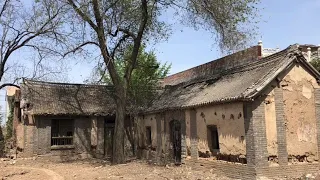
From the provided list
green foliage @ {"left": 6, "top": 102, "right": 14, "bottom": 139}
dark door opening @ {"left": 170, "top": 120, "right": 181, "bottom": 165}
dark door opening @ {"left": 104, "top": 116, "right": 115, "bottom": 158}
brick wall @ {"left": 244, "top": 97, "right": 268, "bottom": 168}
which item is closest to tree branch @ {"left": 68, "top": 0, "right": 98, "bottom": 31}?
dark door opening @ {"left": 170, "top": 120, "right": 181, "bottom": 165}

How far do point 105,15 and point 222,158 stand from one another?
9281 millimetres

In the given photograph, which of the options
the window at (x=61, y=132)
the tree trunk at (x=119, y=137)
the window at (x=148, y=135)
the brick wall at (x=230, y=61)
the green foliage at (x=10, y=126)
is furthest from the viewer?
the green foliage at (x=10, y=126)

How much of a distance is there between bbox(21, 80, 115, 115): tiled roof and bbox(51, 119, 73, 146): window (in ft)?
3.07

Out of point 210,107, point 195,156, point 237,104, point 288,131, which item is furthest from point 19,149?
point 288,131

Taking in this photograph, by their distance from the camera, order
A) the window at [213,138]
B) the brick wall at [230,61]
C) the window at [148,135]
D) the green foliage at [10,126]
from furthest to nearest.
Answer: the green foliage at [10,126], the window at [148,135], the brick wall at [230,61], the window at [213,138]

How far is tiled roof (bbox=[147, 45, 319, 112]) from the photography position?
13656 mm

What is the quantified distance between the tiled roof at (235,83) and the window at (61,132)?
19.7ft

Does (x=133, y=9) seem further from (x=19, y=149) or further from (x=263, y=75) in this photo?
(x=19, y=149)

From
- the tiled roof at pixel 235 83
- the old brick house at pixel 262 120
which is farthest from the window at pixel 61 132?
the old brick house at pixel 262 120

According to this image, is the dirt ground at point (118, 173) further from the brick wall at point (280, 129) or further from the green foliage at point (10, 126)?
the green foliage at point (10, 126)

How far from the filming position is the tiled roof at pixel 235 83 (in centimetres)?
1366

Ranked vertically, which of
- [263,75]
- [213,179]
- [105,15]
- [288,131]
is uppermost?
[105,15]

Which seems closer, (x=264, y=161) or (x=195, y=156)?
(x=264, y=161)

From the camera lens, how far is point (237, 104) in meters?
14.0
